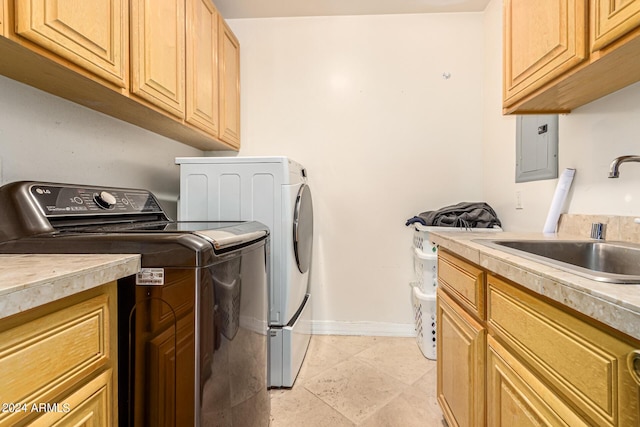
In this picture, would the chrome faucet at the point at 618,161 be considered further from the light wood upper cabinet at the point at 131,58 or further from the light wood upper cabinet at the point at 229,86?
the light wood upper cabinet at the point at 229,86

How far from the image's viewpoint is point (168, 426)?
828 mm

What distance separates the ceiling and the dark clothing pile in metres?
1.57

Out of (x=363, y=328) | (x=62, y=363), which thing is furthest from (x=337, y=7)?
(x=62, y=363)

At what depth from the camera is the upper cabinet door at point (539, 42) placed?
100 centimetres

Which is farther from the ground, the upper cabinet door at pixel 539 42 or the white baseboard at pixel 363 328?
the upper cabinet door at pixel 539 42

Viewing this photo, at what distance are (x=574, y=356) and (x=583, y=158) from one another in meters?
1.22

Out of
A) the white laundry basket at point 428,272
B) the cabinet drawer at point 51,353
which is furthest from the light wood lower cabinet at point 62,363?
the white laundry basket at point 428,272

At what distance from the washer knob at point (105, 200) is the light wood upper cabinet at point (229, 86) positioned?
103 cm

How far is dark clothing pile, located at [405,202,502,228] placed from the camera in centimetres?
208

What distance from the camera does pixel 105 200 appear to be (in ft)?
4.21

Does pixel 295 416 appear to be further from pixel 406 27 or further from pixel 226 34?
pixel 406 27

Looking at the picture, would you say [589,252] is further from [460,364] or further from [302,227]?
[302,227]

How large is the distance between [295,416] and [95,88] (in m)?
1.76

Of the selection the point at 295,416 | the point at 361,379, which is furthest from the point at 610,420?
the point at 361,379
